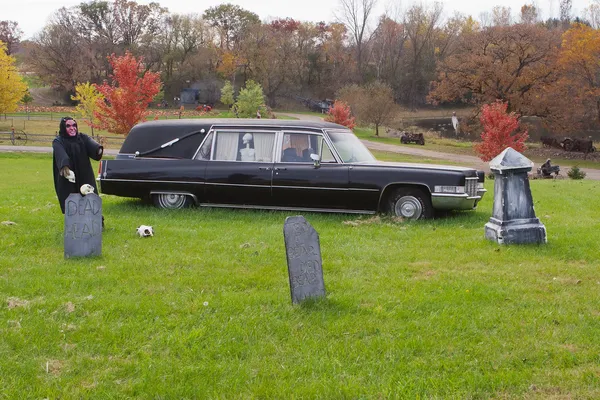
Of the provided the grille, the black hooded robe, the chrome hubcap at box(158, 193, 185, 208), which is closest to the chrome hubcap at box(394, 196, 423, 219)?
the grille

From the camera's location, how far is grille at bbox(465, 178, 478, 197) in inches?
389

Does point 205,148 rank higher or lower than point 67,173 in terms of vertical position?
higher

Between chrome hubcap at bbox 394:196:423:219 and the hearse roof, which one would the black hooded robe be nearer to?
the hearse roof

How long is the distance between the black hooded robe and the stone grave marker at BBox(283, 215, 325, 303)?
452 cm

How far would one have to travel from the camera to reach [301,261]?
5.26m

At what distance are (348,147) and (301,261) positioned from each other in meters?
5.69

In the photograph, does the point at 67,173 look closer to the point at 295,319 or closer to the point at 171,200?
the point at 171,200

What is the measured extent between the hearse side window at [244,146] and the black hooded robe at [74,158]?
8.24 feet

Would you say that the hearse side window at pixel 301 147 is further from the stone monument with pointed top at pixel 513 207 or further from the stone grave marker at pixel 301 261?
the stone grave marker at pixel 301 261

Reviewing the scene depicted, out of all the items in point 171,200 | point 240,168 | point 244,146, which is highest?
point 244,146

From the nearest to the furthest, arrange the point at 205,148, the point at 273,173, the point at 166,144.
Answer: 1. the point at 273,173
2. the point at 205,148
3. the point at 166,144

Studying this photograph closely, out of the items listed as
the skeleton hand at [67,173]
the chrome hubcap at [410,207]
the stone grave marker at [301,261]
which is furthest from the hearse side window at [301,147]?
the stone grave marker at [301,261]

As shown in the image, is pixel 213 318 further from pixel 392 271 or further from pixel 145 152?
pixel 145 152

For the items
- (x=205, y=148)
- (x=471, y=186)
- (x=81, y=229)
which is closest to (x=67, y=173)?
(x=81, y=229)
